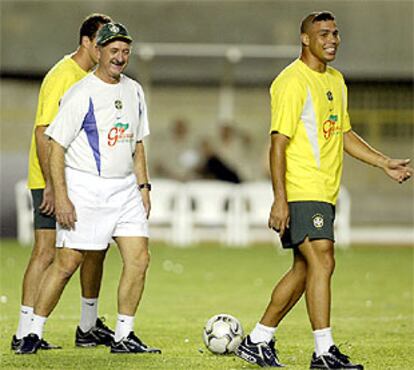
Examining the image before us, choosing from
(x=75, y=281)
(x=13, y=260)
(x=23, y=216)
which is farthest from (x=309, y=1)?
(x=75, y=281)

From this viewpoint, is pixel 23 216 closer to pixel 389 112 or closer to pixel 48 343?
pixel 389 112

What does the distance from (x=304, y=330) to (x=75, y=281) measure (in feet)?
18.7

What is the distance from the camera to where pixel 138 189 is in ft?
35.9

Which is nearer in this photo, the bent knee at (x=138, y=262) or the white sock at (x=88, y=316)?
the bent knee at (x=138, y=262)

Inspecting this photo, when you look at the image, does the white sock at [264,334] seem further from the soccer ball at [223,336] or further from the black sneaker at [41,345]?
the black sneaker at [41,345]

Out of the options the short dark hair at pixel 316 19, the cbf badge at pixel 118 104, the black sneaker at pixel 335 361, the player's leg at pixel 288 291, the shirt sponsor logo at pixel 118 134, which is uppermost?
the short dark hair at pixel 316 19

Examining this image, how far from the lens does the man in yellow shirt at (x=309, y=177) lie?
9867mm

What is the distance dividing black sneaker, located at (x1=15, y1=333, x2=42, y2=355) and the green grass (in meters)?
0.08

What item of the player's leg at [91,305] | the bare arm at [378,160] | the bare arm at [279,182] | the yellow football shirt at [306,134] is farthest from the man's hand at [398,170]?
the player's leg at [91,305]

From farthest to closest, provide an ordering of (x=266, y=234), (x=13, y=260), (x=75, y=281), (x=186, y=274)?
(x=266, y=234) → (x=13, y=260) → (x=186, y=274) → (x=75, y=281)

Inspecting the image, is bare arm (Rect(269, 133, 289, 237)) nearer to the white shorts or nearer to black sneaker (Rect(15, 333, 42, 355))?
the white shorts

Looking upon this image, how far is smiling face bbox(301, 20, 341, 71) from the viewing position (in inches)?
396

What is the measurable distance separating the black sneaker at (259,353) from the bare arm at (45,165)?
5.53 ft

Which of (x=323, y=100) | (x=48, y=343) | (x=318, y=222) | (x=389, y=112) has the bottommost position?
(x=48, y=343)
